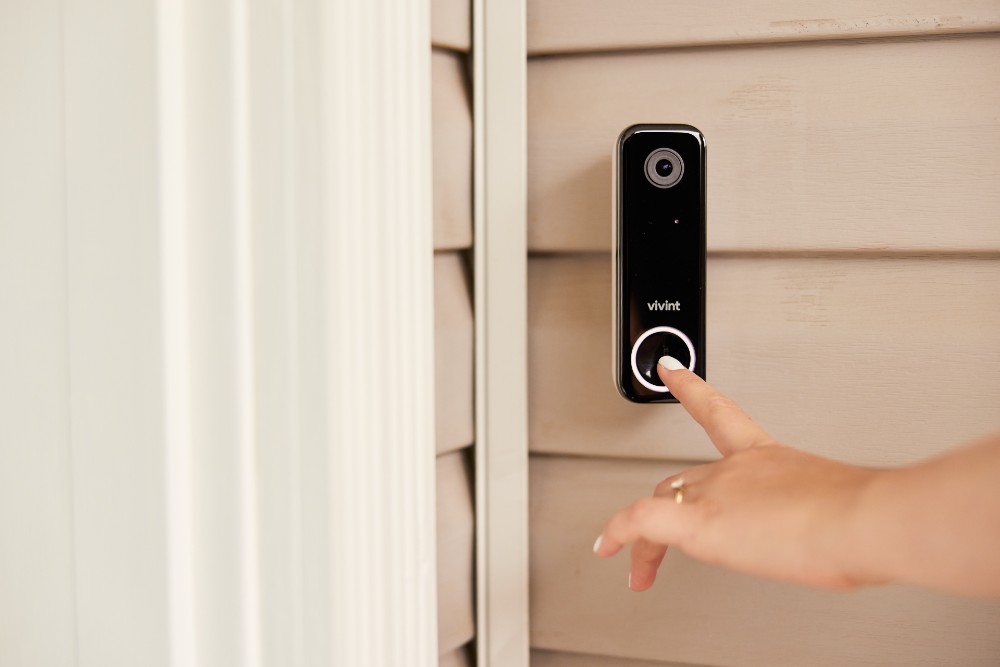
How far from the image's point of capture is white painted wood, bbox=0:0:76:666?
705 millimetres

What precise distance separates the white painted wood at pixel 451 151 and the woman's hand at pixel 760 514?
1.39 ft

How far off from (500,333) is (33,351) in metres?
0.51

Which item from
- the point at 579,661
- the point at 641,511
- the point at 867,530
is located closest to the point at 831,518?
the point at 867,530

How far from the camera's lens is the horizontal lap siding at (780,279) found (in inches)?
37.2

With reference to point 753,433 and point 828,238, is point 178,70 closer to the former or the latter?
point 753,433

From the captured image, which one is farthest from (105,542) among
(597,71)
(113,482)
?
(597,71)

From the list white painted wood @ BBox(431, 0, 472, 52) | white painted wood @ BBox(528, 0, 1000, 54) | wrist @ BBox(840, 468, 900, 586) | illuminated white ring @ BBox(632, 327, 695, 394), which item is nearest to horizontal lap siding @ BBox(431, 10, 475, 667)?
white painted wood @ BBox(431, 0, 472, 52)

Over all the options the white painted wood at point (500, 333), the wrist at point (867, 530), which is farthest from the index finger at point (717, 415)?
the white painted wood at point (500, 333)

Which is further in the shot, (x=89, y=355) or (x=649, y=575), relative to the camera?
(x=649, y=575)

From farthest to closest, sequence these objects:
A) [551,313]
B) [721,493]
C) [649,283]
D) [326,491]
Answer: [551,313] < [649,283] < [326,491] < [721,493]

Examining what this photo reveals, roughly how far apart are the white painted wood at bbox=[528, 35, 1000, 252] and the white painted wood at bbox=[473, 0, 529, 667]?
0.07m

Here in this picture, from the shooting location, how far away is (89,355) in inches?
27.6

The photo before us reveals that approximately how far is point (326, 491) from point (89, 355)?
0.74 ft

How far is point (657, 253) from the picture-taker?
94cm
